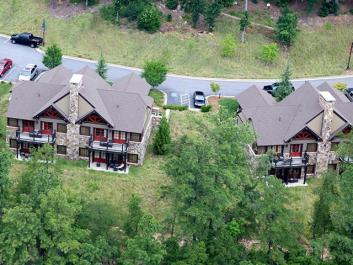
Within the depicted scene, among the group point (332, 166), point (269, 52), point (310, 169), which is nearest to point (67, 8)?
point (269, 52)

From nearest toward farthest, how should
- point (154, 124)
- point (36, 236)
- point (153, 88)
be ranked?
point (36, 236) < point (154, 124) < point (153, 88)

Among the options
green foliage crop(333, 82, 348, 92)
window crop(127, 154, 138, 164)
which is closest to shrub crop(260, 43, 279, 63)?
green foliage crop(333, 82, 348, 92)

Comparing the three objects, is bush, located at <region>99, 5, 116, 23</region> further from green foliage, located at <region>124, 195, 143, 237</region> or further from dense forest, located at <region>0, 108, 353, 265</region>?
green foliage, located at <region>124, 195, 143, 237</region>

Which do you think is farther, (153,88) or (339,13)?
(339,13)

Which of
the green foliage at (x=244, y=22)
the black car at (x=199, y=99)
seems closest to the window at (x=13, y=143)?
the black car at (x=199, y=99)

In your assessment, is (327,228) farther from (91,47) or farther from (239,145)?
(91,47)

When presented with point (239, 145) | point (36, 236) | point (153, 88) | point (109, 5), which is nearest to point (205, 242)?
point (239, 145)
